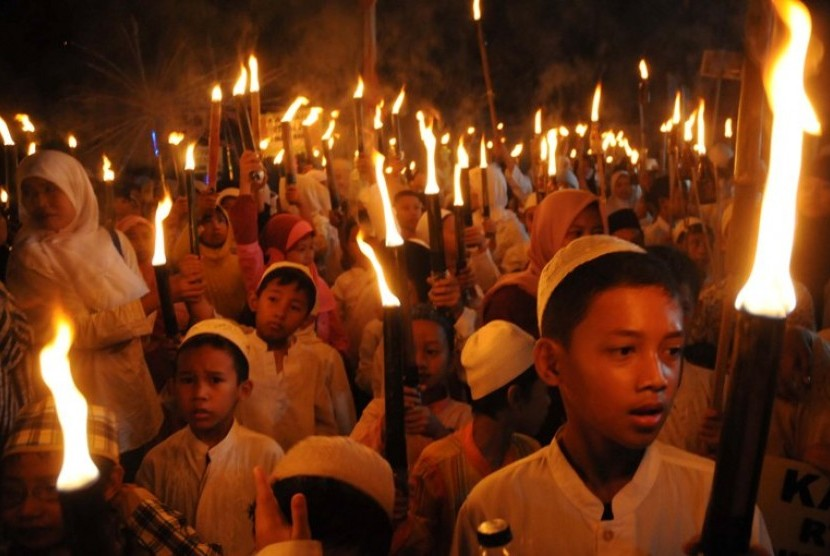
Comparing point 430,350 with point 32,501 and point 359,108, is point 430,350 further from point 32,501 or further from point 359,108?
point 359,108

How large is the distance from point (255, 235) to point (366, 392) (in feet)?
4.16

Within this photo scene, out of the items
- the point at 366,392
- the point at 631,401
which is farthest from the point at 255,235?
the point at 631,401

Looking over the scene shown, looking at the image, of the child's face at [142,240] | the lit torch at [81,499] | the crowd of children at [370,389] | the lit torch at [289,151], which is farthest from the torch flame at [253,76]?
the lit torch at [81,499]

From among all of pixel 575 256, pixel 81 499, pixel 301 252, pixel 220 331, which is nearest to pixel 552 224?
pixel 220 331

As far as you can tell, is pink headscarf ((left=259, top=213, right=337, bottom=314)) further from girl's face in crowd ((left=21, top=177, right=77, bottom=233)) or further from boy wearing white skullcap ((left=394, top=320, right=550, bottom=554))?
boy wearing white skullcap ((left=394, top=320, right=550, bottom=554))

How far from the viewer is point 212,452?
10.2 ft

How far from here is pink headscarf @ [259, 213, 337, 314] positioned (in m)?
5.03

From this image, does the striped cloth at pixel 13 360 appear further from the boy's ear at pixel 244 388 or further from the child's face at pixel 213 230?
the child's face at pixel 213 230

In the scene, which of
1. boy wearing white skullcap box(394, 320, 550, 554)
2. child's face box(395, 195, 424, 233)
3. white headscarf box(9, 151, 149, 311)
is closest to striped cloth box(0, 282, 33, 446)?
white headscarf box(9, 151, 149, 311)

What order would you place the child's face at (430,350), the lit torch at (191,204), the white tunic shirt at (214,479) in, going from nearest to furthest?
the white tunic shirt at (214,479) → the lit torch at (191,204) → the child's face at (430,350)

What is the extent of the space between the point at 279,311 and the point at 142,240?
2.19 metres

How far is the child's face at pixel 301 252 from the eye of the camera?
509 cm

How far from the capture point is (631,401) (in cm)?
170

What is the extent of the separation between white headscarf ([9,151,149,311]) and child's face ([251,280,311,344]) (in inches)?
25.2
